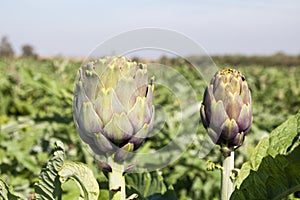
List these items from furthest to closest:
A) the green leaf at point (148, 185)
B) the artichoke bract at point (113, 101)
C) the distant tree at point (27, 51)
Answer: the distant tree at point (27, 51) < the green leaf at point (148, 185) < the artichoke bract at point (113, 101)

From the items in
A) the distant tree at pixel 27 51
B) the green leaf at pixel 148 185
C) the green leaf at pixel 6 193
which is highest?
the green leaf at pixel 6 193

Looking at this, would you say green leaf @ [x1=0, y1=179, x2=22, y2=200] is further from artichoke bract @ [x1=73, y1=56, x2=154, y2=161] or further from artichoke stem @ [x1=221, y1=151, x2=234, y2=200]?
artichoke stem @ [x1=221, y1=151, x2=234, y2=200]

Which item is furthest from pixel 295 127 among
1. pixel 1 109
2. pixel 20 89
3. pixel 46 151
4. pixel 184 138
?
pixel 20 89

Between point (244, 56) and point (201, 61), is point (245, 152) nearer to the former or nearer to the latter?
point (201, 61)

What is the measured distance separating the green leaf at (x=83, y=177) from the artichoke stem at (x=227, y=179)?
186 millimetres

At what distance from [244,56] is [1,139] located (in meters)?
27.1

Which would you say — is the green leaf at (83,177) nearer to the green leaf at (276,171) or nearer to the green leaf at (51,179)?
the green leaf at (51,179)

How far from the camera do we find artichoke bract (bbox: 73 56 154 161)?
0.67 meters

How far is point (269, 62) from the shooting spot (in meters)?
26.0

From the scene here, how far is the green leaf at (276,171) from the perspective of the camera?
0.67 m

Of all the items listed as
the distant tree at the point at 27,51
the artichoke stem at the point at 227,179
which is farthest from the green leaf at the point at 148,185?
the distant tree at the point at 27,51

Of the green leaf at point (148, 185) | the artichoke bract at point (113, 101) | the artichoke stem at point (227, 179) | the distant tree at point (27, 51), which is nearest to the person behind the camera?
the artichoke bract at point (113, 101)

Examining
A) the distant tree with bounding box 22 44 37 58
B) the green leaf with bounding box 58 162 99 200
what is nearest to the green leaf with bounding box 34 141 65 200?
the green leaf with bounding box 58 162 99 200

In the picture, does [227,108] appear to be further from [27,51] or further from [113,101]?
[27,51]
